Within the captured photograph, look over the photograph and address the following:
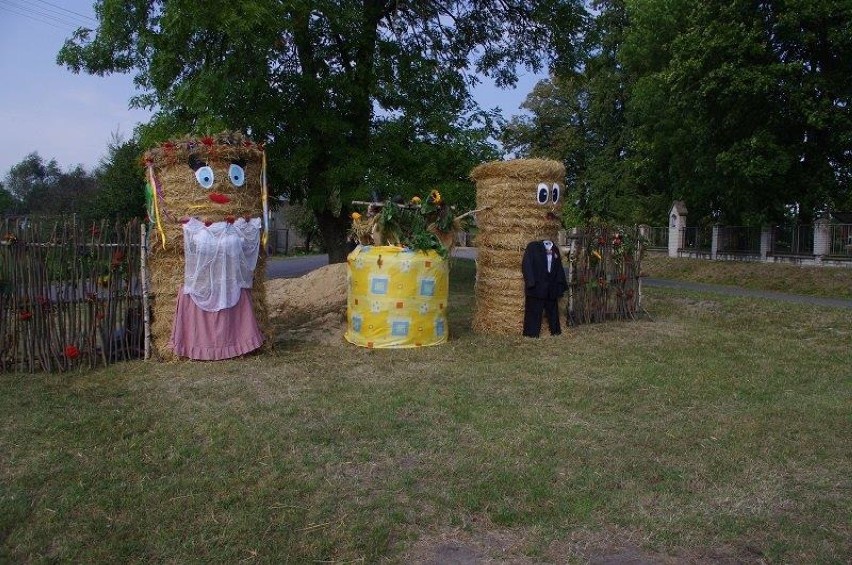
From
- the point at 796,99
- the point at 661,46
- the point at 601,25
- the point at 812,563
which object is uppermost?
the point at 661,46

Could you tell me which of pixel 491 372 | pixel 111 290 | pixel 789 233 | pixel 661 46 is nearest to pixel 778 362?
pixel 491 372

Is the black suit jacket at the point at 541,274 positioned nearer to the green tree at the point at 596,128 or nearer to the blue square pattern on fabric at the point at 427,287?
the blue square pattern on fabric at the point at 427,287

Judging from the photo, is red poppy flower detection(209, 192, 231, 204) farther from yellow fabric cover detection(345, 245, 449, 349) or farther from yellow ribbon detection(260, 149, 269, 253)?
yellow fabric cover detection(345, 245, 449, 349)

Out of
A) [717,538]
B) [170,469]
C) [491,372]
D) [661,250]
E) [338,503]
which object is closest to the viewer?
[717,538]

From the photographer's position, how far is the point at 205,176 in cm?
731

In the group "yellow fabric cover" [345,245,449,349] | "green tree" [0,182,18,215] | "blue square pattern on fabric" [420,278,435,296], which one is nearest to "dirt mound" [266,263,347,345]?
"yellow fabric cover" [345,245,449,349]

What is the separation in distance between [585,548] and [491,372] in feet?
12.0

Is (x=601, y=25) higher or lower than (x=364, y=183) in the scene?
higher

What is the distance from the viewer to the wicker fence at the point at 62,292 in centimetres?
682

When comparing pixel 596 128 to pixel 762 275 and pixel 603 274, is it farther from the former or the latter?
pixel 603 274

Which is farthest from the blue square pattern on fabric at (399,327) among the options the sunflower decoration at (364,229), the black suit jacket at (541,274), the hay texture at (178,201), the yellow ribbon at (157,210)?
the yellow ribbon at (157,210)

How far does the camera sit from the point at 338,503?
3840 millimetres

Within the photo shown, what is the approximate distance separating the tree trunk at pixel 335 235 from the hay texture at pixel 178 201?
751 cm

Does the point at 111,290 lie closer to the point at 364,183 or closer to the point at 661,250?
the point at 364,183
